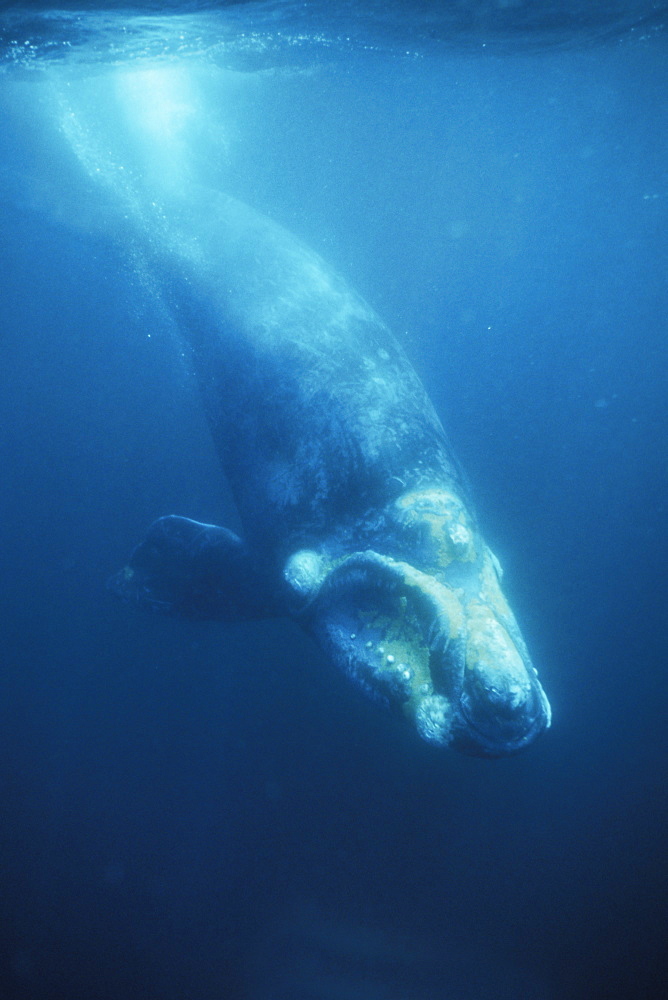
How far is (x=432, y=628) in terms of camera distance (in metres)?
4.50

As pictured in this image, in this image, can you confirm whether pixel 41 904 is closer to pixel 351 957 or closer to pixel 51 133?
pixel 351 957

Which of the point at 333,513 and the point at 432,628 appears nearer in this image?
the point at 432,628

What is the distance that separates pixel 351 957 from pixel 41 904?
5.26m

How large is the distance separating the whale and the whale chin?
15mm

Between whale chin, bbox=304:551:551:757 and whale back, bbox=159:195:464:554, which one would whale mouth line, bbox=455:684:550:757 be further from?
whale back, bbox=159:195:464:554

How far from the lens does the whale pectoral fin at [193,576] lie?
6832 mm

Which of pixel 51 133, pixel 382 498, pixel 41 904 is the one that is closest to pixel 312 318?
pixel 382 498

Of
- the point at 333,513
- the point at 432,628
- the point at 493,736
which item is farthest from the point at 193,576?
the point at 493,736

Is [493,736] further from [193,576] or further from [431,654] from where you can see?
[193,576]

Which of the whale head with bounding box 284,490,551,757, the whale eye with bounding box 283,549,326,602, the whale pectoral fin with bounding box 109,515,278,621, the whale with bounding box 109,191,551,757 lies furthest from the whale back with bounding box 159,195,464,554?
the whale head with bounding box 284,490,551,757

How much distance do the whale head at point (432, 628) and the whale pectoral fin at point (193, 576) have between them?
1.29m

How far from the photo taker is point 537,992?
7.70 m

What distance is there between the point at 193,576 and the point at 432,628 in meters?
3.83

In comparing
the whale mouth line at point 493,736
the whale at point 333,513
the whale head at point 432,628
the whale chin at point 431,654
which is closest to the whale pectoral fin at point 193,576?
the whale at point 333,513
